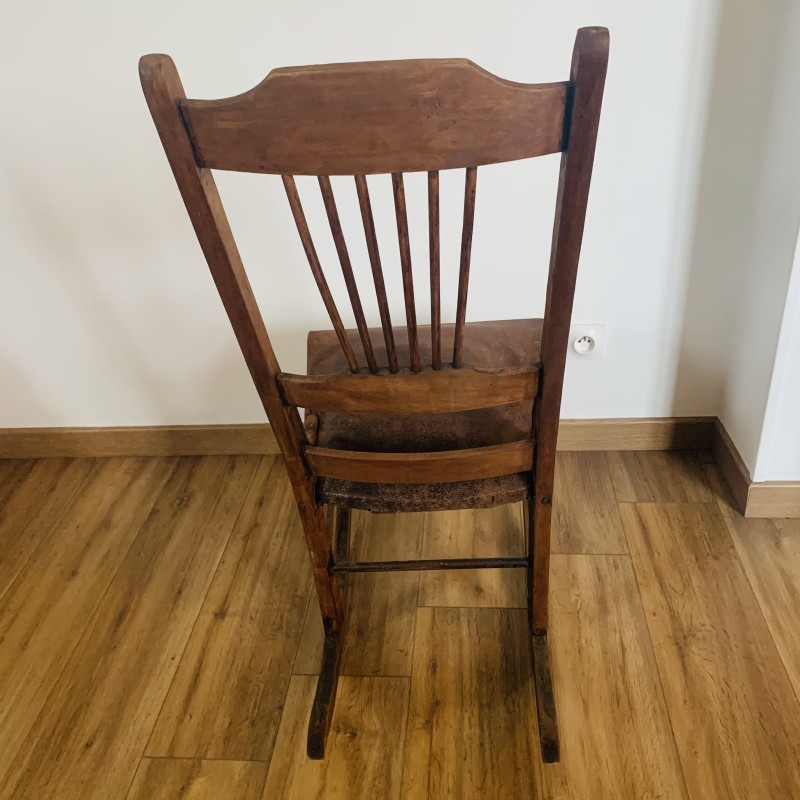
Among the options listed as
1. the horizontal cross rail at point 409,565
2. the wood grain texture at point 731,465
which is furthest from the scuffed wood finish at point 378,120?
the wood grain texture at point 731,465

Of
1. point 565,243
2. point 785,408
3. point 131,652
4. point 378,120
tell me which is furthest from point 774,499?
point 131,652

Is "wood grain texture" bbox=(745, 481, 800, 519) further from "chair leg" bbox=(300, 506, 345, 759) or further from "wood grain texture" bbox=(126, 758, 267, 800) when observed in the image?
"wood grain texture" bbox=(126, 758, 267, 800)

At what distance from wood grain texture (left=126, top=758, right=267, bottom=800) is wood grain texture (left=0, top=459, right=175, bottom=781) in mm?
275

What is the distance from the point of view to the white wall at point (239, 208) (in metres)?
1.24

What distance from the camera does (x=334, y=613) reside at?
126cm

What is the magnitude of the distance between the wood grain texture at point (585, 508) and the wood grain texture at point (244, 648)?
61 centimetres

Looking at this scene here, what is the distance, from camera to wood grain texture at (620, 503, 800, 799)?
3.60 feet

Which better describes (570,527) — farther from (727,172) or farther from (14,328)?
(14,328)

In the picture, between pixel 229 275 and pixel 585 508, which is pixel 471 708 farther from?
pixel 229 275

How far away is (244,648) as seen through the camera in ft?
4.49

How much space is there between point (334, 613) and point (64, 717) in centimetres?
57

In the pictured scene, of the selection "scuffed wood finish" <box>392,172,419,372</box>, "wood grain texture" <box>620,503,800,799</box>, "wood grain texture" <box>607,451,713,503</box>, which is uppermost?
"scuffed wood finish" <box>392,172,419,372</box>

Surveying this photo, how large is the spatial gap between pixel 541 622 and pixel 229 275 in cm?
85

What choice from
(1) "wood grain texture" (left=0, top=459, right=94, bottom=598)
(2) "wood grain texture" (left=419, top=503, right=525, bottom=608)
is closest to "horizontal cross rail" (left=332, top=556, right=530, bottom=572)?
(2) "wood grain texture" (left=419, top=503, right=525, bottom=608)
